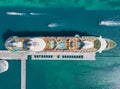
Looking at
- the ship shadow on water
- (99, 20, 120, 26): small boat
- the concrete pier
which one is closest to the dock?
the concrete pier

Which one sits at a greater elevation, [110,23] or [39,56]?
[110,23]

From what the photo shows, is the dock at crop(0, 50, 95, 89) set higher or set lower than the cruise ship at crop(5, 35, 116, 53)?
lower

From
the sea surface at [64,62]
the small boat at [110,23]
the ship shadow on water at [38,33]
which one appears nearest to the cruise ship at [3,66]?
the sea surface at [64,62]

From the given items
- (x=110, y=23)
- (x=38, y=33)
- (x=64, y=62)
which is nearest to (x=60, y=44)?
(x=64, y=62)

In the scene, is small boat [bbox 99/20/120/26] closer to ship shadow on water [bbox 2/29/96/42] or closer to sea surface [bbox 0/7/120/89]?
sea surface [bbox 0/7/120/89]

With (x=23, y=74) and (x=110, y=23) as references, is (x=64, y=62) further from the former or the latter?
(x=110, y=23)

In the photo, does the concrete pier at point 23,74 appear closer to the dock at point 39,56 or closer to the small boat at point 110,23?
the dock at point 39,56
